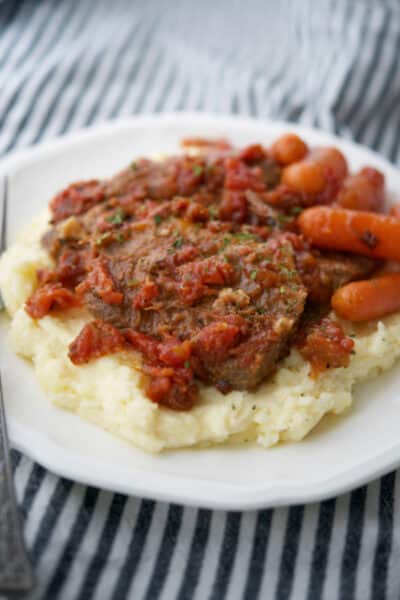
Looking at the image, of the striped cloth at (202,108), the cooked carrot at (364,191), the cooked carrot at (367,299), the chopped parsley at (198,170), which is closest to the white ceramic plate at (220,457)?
the striped cloth at (202,108)

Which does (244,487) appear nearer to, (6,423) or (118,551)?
(118,551)

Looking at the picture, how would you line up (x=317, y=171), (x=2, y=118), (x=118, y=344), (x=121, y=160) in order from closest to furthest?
(x=118, y=344), (x=317, y=171), (x=121, y=160), (x=2, y=118)

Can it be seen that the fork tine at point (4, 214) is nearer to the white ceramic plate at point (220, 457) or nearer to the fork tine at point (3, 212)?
the fork tine at point (3, 212)

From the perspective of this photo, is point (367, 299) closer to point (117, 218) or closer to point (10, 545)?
point (117, 218)

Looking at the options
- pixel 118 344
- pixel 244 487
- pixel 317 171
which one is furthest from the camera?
pixel 317 171

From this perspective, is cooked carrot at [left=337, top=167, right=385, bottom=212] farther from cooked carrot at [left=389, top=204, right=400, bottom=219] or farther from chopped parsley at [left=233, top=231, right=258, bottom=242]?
chopped parsley at [left=233, top=231, right=258, bottom=242]

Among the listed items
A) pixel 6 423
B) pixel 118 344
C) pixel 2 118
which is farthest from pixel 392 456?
pixel 2 118
